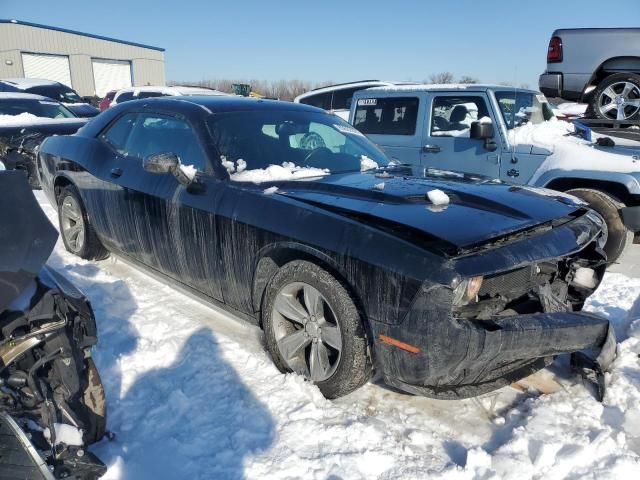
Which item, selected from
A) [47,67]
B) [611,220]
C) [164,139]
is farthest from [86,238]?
[47,67]

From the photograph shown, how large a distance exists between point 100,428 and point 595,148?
4.98 m

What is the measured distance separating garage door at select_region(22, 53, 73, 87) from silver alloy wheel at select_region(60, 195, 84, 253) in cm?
3249

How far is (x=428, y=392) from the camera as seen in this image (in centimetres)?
243

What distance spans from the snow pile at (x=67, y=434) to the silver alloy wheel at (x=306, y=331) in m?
1.25

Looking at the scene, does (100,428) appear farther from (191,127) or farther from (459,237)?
(191,127)

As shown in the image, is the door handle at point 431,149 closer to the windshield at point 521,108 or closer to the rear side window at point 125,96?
the windshield at point 521,108

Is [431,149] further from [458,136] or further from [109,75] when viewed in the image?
[109,75]

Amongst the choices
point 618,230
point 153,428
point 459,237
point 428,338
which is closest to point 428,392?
→ point 428,338

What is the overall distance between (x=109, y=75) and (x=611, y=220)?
40.5 m

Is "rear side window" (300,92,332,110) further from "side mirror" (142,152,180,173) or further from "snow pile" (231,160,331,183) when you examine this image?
"side mirror" (142,152,180,173)

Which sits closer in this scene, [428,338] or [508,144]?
[428,338]

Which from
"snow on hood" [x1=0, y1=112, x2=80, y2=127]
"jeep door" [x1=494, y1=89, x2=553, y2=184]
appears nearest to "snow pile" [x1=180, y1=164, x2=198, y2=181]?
"jeep door" [x1=494, y1=89, x2=553, y2=184]

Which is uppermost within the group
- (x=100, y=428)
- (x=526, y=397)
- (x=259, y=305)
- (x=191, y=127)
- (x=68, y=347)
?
(x=191, y=127)

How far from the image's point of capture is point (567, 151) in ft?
17.1
